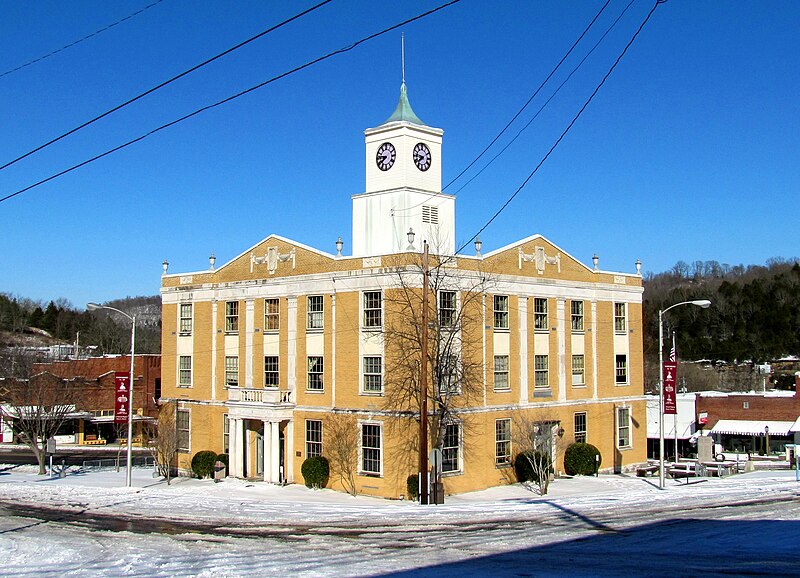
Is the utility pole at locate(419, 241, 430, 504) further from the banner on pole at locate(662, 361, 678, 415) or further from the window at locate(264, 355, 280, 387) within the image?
the banner on pole at locate(662, 361, 678, 415)

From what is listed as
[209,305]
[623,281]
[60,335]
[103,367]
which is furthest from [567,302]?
[60,335]

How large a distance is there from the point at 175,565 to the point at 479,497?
63.7 ft

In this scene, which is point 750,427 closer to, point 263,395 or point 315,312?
point 315,312

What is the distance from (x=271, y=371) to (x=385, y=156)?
1249cm

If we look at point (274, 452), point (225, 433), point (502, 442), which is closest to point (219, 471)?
point (225, 433)

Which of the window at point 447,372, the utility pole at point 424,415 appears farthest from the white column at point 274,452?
the utility pole at point 424,415

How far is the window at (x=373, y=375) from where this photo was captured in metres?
42.1

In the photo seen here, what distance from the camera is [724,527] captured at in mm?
28453

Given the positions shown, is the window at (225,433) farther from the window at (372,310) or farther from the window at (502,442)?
the window at (502,442)

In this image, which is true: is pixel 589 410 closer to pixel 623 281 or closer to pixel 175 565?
pixel 623 281

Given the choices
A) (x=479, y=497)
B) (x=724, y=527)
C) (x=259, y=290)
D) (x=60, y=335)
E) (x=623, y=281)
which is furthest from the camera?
(x=60, y=335)

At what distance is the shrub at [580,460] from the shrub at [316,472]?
12678mm

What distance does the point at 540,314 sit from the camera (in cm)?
4712

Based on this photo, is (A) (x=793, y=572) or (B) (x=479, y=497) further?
(B) (x=479, y=497)
